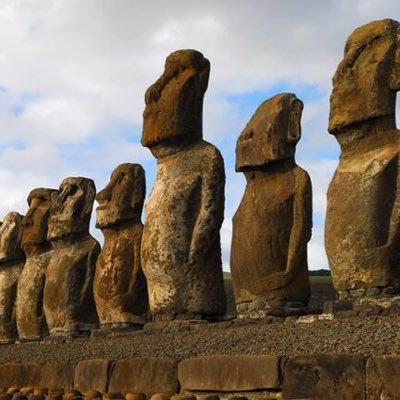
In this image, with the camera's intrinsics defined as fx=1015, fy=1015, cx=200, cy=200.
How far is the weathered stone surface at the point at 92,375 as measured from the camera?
9.35m

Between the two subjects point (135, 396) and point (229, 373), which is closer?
point (229, 373)

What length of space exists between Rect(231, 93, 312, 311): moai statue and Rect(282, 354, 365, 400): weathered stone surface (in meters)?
2.69

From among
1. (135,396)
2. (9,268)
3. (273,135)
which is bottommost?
(135,396)

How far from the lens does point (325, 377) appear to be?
6766mm

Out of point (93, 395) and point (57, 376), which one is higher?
point (57, 376)

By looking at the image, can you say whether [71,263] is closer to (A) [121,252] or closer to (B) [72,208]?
(B) [72,208]

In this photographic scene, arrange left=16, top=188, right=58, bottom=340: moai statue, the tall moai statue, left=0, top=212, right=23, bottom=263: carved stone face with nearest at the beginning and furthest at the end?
the tall moai statue < left=16, top=188, right=58, bottom=340: moai statue < left=0, top=212, right=23, bottom=263: carved stone face

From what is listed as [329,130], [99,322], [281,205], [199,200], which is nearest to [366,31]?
[329,130]

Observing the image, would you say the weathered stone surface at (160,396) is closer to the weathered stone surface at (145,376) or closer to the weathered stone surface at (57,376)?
the weathered stone surface at (145,376)

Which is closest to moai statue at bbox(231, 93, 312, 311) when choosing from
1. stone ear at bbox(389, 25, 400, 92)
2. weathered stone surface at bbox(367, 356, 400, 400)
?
stone ear at bbox(389, 25, 400, 92)

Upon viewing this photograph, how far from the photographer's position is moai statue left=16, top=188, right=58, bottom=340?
1444 centimetres

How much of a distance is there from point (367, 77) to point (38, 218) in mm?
6906

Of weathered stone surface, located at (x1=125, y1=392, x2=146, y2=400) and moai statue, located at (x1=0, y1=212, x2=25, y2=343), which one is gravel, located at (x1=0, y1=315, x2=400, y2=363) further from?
moai statue, located at (x1=0, y1=212, x2=25, y2=343)

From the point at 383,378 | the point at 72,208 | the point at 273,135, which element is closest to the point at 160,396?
the point at 383,378
